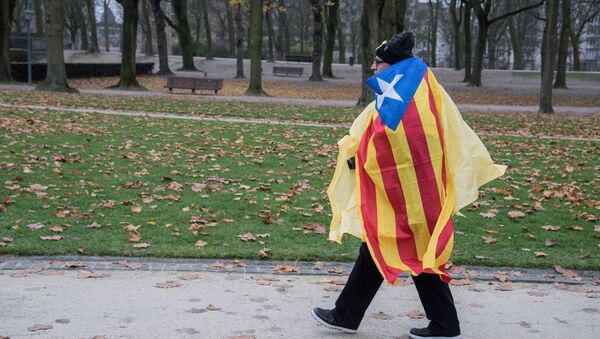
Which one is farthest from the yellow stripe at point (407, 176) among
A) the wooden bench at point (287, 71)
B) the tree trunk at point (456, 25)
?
the tree trunk at point (456, 25)

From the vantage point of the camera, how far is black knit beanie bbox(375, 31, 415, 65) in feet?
14.0

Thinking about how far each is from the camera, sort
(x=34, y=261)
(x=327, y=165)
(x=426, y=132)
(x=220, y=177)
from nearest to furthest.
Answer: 1. (x=426, y=132)
2. (x=34, y=261)
3. (x=220, y=177)
4. (x=327, y=165)

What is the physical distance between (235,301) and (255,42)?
21.6 metres

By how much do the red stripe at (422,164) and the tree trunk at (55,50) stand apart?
21.2 m

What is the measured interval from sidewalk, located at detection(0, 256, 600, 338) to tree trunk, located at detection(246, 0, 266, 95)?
792 inches

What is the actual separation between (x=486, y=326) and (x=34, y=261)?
12.1 feet

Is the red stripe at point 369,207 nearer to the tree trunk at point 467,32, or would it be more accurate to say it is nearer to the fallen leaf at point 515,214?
the fallen leaf at point 515,214

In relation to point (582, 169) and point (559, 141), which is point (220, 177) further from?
point (559, 141)

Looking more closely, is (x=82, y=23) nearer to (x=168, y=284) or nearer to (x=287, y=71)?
(x=287, y=71)

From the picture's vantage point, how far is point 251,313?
4.81m

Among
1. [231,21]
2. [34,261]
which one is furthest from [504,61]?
[34,261]

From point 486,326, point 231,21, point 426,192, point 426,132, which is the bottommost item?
point 486,326

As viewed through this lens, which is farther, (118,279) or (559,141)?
(559,141)

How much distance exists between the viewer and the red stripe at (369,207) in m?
4.20
